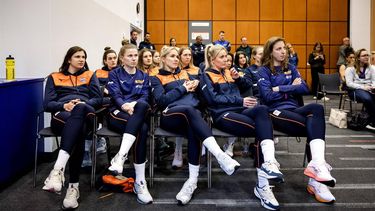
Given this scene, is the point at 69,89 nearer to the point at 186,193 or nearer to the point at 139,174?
the point at 139,174

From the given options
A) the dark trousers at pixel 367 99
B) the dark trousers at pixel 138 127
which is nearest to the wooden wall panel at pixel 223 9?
the dark trousers at pixel 367 99

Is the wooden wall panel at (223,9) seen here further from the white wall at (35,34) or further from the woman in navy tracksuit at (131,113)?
the woman in navy tracksuit at (131,113)

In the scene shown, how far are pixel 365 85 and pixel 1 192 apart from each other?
5110 millimetres

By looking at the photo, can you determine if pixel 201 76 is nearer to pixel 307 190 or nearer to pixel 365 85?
pixel 307 190

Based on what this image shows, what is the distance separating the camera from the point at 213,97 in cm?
313

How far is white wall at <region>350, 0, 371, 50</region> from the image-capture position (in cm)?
1077

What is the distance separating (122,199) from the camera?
282cm

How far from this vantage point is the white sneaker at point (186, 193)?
8.84ft

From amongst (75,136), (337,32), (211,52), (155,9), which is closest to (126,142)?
(75,136)

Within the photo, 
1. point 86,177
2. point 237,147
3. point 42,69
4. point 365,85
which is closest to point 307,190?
point 237,147

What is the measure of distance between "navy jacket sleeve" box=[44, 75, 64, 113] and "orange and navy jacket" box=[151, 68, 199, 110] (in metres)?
0.83

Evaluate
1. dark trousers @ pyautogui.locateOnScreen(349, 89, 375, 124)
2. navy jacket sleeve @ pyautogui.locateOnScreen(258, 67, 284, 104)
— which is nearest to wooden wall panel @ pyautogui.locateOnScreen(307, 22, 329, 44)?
dark trousers @ pyautogui.locateOnScreen(349, 89, 375, 124)

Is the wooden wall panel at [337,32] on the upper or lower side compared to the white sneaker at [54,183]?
upper

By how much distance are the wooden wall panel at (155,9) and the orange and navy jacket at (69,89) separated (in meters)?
7.91
